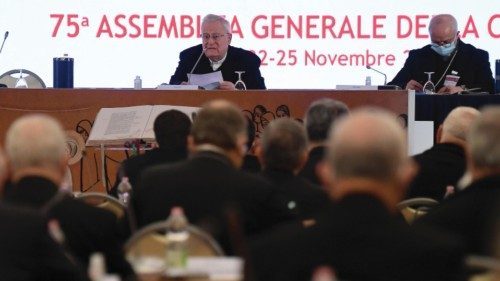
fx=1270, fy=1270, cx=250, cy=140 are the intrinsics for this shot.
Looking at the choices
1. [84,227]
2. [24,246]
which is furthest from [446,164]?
[24,246]

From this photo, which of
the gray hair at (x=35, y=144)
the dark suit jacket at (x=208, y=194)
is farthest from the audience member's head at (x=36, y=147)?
the dark suit jacket at (x=208, y=194)

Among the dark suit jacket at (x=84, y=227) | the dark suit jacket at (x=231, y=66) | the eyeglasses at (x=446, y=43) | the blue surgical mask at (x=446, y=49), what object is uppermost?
the eyeglasses at (x=446, y=43)

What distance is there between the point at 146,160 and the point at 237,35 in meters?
5.05

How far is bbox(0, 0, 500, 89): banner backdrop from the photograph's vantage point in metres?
10.8

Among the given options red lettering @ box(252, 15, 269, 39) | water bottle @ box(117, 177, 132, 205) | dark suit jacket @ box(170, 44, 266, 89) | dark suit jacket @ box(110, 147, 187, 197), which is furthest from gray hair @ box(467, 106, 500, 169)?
red lettering @ box(252, 15, 269, 39)

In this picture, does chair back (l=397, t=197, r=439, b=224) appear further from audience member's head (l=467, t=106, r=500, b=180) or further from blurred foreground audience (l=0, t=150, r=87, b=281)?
blurred foreground audience (l=0, t=150, r=87, b=281)

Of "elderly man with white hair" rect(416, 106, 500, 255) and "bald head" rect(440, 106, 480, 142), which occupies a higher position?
"bald head" rect(440, 106, 480, 142)

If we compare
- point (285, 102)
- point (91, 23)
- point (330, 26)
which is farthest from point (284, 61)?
point (285, 102)

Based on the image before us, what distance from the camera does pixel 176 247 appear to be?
132 inches

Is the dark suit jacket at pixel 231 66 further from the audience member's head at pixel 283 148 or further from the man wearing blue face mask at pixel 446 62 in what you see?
the audience member's head at pixel 283 148

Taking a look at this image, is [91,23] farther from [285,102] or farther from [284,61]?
[285,102]

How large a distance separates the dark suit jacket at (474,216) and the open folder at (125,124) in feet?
12.2

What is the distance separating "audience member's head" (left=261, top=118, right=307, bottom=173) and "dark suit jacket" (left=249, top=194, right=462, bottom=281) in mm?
1929

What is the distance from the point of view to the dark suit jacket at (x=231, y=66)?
9.09 metres
